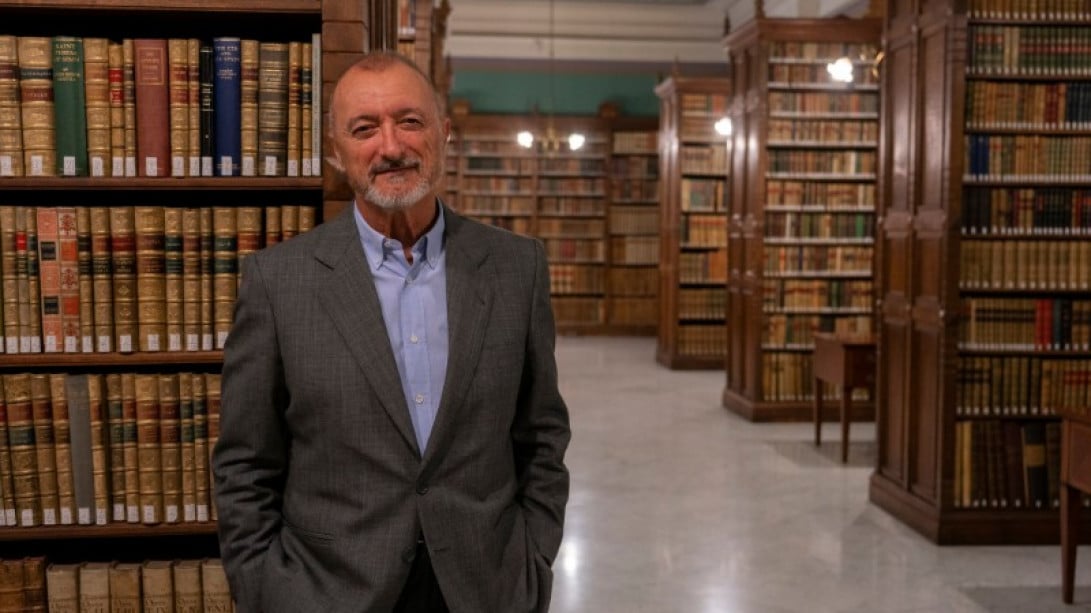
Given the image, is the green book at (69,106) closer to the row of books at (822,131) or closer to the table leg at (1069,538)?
the table leg at (1069,538)

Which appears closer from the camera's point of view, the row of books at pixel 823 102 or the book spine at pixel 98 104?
the book spine at pixel 98 104

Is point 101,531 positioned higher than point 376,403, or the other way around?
point 376,403

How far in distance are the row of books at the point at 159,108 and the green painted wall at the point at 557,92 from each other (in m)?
13.6

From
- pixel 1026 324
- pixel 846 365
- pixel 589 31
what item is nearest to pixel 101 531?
pixel 1026 324

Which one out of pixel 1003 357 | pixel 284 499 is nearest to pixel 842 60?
pixel 1003 357

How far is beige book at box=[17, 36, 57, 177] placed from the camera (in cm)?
262

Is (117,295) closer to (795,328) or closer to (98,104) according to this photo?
(98,104)

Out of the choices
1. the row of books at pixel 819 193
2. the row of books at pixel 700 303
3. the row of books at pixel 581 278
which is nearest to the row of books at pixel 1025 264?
the row of books at pixel 819 193

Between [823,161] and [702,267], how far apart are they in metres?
3.06

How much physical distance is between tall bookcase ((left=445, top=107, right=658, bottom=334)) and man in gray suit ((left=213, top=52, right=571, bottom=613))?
13.8 metres

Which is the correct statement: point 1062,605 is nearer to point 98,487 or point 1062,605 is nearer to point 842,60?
point 98,487

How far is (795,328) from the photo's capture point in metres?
9.32

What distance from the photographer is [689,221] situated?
12.2 meters

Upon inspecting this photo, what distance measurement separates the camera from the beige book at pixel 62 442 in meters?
2.67
